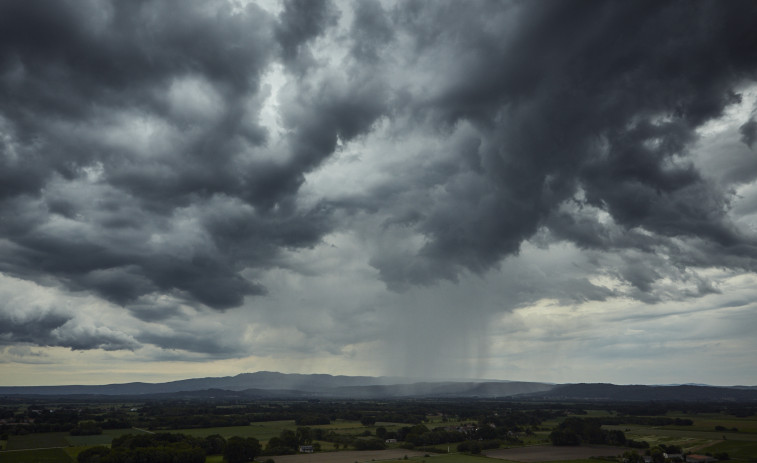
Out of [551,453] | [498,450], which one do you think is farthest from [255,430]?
[551,453]

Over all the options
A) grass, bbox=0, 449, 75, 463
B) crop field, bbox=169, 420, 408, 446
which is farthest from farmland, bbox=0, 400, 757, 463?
crop field, bbox=169, 420, 408, 446

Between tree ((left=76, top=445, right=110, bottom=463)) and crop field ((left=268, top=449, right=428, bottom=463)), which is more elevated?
tree ((left=76, top=445, right=110, bottom=463))

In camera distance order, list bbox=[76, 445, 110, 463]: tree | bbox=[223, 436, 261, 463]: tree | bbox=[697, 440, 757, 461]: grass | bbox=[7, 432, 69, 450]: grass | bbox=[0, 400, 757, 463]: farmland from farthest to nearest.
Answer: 1. bbox=[7, 432, 69, 450]: grass
2. bbox=[0, 400, 757, 463]: farmland
3. bbox=[223, 436, 261, 463]: tree
4. bbox=[76, 445, 110, 463]: tree
5. bbox=[697, 440, 757, 461]: grass

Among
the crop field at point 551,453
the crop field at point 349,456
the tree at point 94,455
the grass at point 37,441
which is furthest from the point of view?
the grass at point 37,441

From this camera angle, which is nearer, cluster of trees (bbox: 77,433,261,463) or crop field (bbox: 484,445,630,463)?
cluster of trees (bbox: 77,433,261,463)

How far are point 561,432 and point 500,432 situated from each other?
18408 millimetres

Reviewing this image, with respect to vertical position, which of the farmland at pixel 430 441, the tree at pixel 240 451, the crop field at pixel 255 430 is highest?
the tree at pixel 240 451

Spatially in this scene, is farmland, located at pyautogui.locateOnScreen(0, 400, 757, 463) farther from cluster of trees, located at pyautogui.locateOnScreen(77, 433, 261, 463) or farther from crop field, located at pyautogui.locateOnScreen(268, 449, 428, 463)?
cluster of trees, located at pyautogui.locateOnScreen(77, 433, 261, 463)

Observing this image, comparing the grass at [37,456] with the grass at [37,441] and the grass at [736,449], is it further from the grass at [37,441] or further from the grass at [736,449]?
the grass at [736,449]

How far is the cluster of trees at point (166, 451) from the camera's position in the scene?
88.1 metres

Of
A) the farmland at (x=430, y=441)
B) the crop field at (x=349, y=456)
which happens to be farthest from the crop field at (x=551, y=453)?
the crop field at (x=349, y=456)

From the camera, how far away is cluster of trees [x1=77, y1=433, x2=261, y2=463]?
88125 millimetres

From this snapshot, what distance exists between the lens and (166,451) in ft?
303

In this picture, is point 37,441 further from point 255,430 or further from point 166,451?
point 166,451
